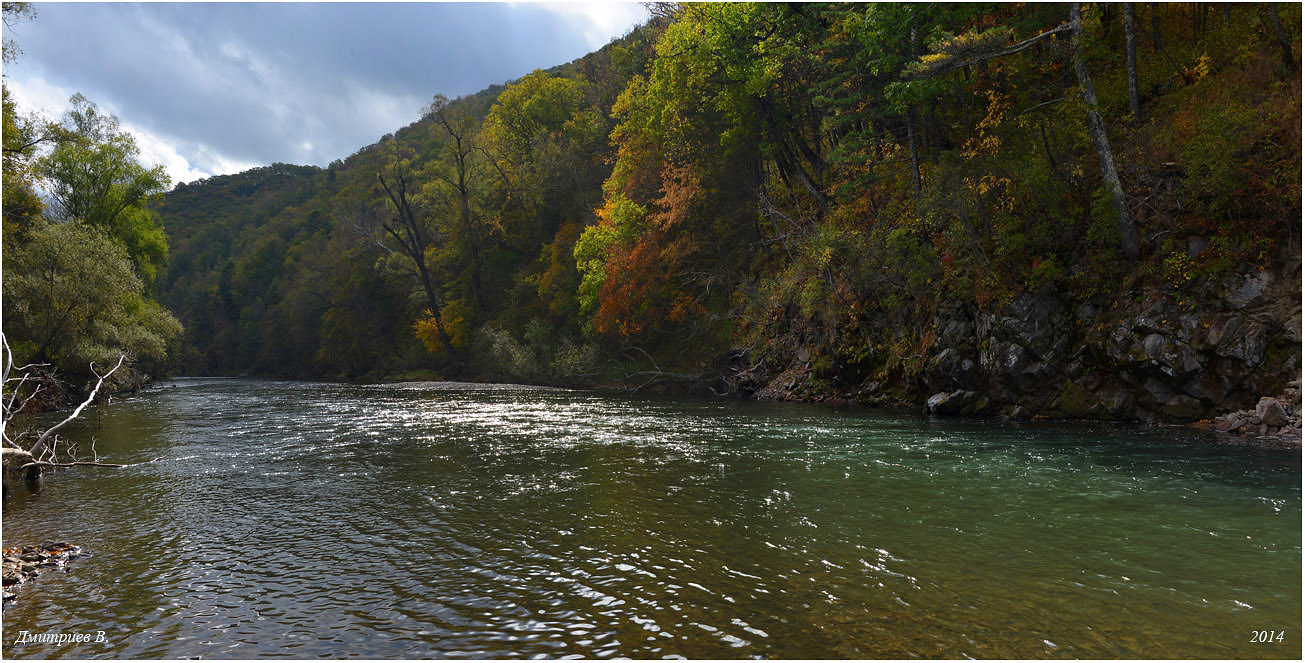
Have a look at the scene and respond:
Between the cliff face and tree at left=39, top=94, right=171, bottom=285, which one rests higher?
tree at left=39, top=94, right=171, bottom=285

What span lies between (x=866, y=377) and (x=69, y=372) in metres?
34.9

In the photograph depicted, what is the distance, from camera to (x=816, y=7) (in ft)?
103

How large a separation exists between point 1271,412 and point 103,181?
59.9m

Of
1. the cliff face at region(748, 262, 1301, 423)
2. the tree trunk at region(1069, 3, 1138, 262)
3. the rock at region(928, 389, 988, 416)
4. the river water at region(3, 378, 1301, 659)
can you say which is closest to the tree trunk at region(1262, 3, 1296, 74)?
the tree trunk at region(1069, 3, 1138, 262)

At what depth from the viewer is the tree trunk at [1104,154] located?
791 inches

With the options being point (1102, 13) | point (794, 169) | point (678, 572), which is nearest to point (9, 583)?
point (678, 572)

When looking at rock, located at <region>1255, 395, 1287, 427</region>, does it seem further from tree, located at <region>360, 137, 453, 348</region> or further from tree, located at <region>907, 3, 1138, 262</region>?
tree, located at <region>360, 137, 453, 348</region>

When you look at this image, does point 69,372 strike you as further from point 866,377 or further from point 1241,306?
point 1241,306

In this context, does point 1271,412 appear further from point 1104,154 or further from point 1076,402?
point 1104,154

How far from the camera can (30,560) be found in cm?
866

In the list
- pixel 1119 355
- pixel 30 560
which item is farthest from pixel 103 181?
pixel 1119 355

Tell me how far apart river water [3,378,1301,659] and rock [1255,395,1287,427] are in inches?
72.6

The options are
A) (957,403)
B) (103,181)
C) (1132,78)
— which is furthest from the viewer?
(103,181)

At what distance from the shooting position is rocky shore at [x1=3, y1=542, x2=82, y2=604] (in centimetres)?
788
